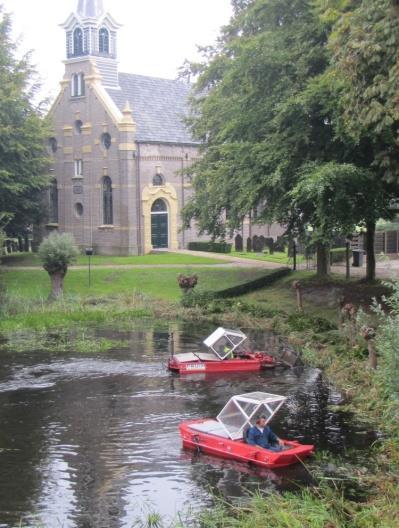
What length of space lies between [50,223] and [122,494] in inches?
1996

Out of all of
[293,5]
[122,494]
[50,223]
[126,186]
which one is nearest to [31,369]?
[122,494]

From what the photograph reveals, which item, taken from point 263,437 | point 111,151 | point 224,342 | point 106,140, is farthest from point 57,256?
point 263,437

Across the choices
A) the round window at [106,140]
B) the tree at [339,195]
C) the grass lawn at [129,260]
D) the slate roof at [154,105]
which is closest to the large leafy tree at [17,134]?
the grass lawn at [129,260]

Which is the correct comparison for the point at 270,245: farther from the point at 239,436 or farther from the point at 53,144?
the point at 239,436

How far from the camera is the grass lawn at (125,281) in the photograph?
45.1 meters

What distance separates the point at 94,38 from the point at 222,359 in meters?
39.5

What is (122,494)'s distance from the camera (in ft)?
53.6

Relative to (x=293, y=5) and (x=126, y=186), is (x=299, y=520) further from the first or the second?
(x=126, y=186)

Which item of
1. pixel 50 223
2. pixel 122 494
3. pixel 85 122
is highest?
pixel 85 122

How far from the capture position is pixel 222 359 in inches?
1114

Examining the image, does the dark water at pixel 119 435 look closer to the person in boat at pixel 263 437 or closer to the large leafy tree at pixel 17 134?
the person in boat at pixel 263 437

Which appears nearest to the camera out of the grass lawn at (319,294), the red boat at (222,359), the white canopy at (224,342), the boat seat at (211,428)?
the boat seat at (211,428)

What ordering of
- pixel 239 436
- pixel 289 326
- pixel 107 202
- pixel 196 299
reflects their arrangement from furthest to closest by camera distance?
pixel 107 202 → pixel 196 299 → pixel 289 326 → pixel 239 436

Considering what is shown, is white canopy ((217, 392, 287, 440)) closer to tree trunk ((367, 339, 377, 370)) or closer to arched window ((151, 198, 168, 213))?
tree trunk ((367, 339, 377, 370))
